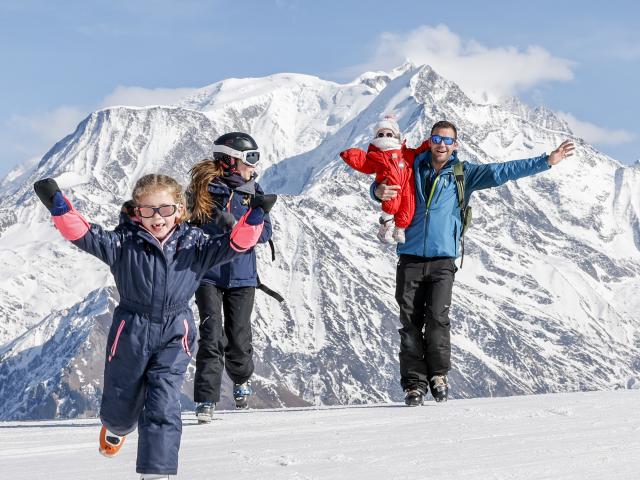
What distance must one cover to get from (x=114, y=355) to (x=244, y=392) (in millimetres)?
4973

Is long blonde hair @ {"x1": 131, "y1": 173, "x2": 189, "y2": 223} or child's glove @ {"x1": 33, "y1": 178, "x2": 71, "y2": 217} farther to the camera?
long blonde hair @ {"x1": 131, "y1": 173, "x2": 189, "y2": 223}

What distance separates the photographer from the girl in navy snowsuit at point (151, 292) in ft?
21.7

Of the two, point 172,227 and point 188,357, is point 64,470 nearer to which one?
point 188,357

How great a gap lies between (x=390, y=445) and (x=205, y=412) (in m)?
3.26

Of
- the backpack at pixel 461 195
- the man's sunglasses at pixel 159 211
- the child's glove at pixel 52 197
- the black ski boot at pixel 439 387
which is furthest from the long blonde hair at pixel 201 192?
the child's glove at pixel 52 197

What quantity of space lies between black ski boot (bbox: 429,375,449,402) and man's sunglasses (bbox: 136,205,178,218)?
558cm

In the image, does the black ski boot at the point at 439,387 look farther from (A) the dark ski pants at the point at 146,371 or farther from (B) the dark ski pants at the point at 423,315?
(A) the dark ski pants at the point at 146,371

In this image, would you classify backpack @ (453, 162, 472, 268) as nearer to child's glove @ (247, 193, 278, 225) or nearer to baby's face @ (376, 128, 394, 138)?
baby's face @ (376, 128, 394, 138)

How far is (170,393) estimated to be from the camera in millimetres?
6660

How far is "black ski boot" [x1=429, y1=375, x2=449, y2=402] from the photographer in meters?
11.5

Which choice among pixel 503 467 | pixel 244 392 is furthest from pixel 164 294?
pixel 244 392

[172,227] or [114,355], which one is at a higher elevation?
[172,227]

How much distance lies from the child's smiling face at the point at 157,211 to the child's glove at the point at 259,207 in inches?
21.0

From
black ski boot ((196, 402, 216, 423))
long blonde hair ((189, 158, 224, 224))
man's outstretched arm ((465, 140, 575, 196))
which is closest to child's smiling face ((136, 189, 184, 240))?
long blonde hair ((189, 158, 224, 224))
